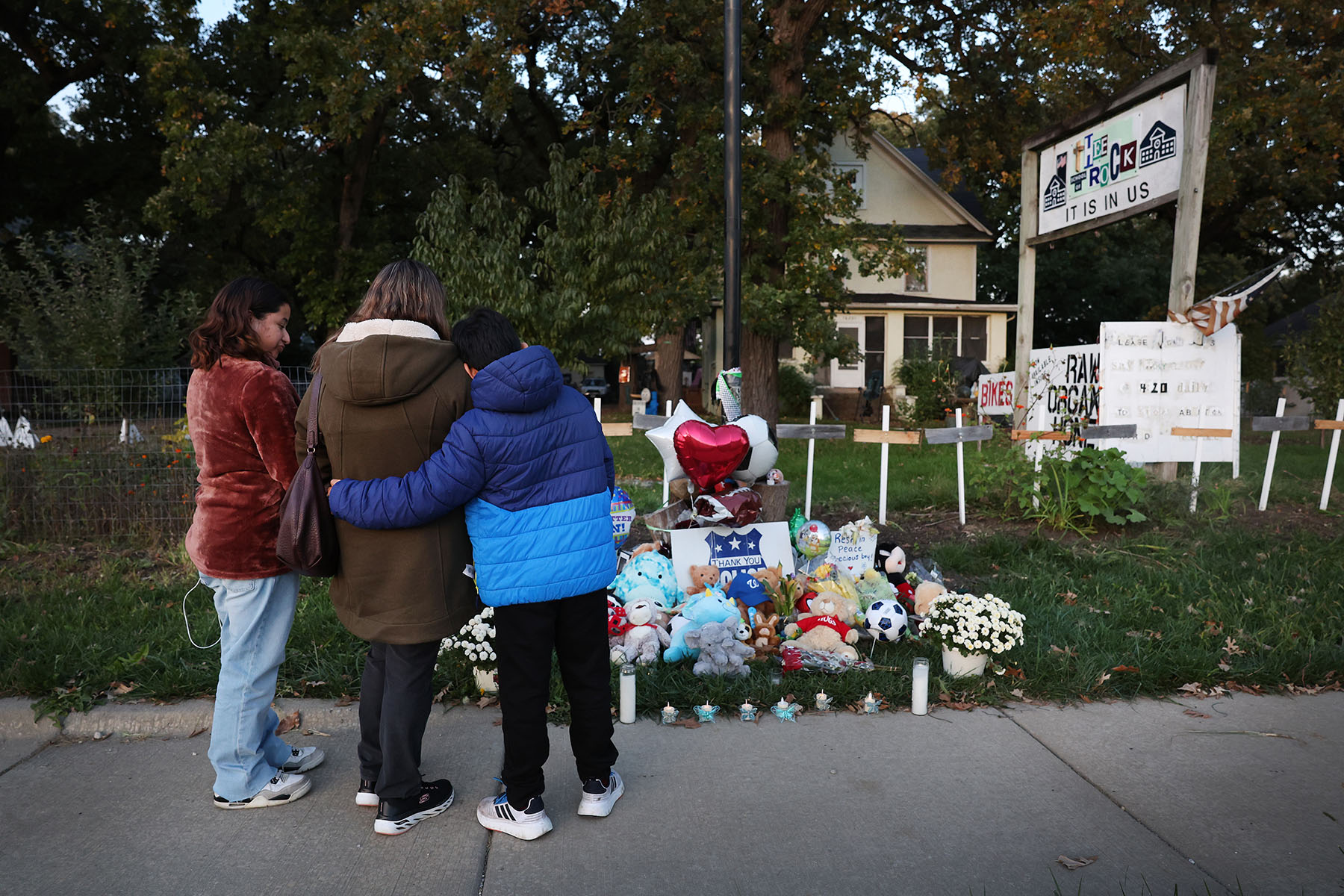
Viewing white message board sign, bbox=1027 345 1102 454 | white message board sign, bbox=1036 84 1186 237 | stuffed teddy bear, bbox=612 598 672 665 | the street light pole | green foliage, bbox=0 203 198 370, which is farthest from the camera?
white message board sign, bbox=1027 345 1102 454

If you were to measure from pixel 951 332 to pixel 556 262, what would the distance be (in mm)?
19765

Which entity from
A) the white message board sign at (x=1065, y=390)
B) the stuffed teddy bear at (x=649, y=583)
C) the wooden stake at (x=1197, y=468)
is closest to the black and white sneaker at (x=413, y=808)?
the stuffed teddy bear at (x=649, y=583)

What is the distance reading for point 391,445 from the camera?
2814mm

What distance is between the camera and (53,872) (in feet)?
9.21

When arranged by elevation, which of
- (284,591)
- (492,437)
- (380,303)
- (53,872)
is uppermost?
(380,303)

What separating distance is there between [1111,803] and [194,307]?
27.8 ft

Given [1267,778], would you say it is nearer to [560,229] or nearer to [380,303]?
[380,303]

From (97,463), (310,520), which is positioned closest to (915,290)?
(97,463)

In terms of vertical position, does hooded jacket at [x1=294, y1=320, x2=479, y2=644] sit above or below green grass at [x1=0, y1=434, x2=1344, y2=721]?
above

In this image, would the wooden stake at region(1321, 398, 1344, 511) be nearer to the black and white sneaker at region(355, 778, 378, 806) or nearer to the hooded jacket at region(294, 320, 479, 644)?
the hooded jacket at region(294, 320, 479, 644)

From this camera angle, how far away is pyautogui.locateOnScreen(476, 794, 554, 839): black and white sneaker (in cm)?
297

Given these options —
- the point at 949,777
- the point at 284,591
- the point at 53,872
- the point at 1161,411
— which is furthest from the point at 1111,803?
the point at 1161,411

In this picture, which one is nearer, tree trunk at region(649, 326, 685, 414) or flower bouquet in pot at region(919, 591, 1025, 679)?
flower bouquet in pot at region(919, 591, 1025, 679)

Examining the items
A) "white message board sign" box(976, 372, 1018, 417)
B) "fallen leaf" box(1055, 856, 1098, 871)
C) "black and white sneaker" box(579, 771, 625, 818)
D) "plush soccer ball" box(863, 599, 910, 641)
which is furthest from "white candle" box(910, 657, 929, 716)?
"white message board sign" box(976, 372, 1018, 417)
